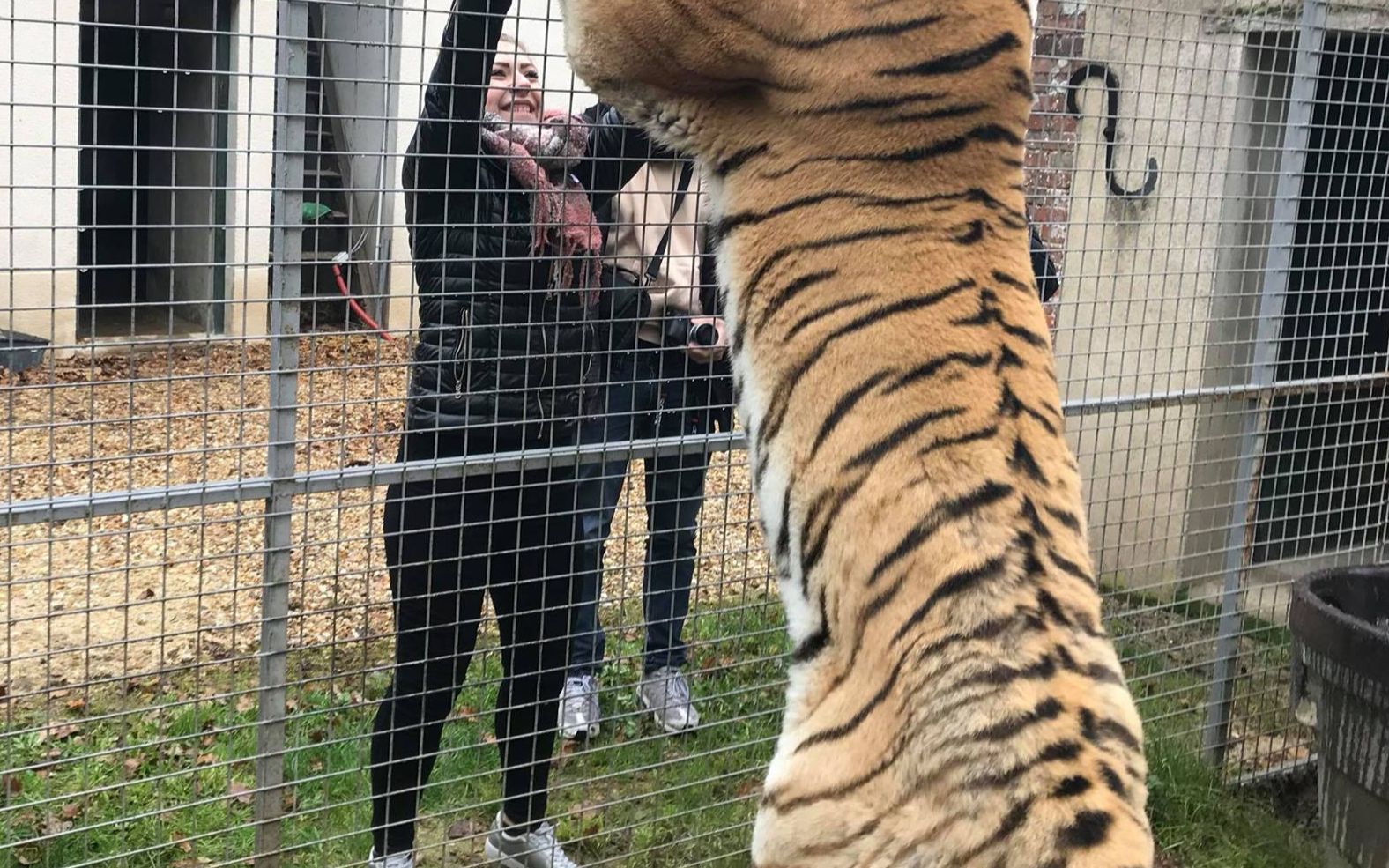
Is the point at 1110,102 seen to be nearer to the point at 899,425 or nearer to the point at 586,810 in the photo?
the point at 899,425

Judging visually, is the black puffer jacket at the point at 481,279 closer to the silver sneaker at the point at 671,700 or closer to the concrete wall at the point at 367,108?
the concrete wall at the point at 367,108

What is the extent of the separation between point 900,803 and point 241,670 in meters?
3.38

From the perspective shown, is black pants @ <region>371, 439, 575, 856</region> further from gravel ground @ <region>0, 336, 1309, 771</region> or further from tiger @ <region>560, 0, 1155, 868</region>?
gravel ground @ <region>0, 336, 1309, 771</region>

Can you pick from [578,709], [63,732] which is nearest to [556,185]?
[578,709]

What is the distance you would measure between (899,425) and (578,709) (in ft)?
7.25

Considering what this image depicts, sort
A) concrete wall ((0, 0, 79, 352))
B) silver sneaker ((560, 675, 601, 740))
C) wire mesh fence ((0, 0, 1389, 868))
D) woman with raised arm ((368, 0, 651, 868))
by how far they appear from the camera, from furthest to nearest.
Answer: concrete wall ((0, 0, 79, 352)) → silver sneaker ((560, 675, 601, 740)) → woman with raised arm ((368, 0, 651, 868)) → wire mesh fence ((0, 0, 1389, 868))

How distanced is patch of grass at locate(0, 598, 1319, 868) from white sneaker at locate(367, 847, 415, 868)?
2.3 inches

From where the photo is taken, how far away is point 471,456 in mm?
2965

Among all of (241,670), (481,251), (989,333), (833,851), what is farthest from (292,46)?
(241,670)

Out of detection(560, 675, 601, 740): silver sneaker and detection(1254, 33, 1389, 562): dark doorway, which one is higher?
detection(1254, 33, 1389, 562): dark doorway

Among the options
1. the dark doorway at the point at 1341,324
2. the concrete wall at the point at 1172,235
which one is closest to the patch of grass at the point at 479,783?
the concrete wall at the point at 1172,235

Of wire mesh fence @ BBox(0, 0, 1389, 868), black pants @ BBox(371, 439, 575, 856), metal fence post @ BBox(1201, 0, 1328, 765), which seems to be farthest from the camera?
metal fence post @ BBox(1201, 0, 1328, 765)

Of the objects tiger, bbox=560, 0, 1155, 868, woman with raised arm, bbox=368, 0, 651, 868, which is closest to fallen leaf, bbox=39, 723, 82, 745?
woman with raised arm, bbox=368, 0, 651, 868

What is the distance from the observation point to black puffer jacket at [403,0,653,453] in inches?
109
